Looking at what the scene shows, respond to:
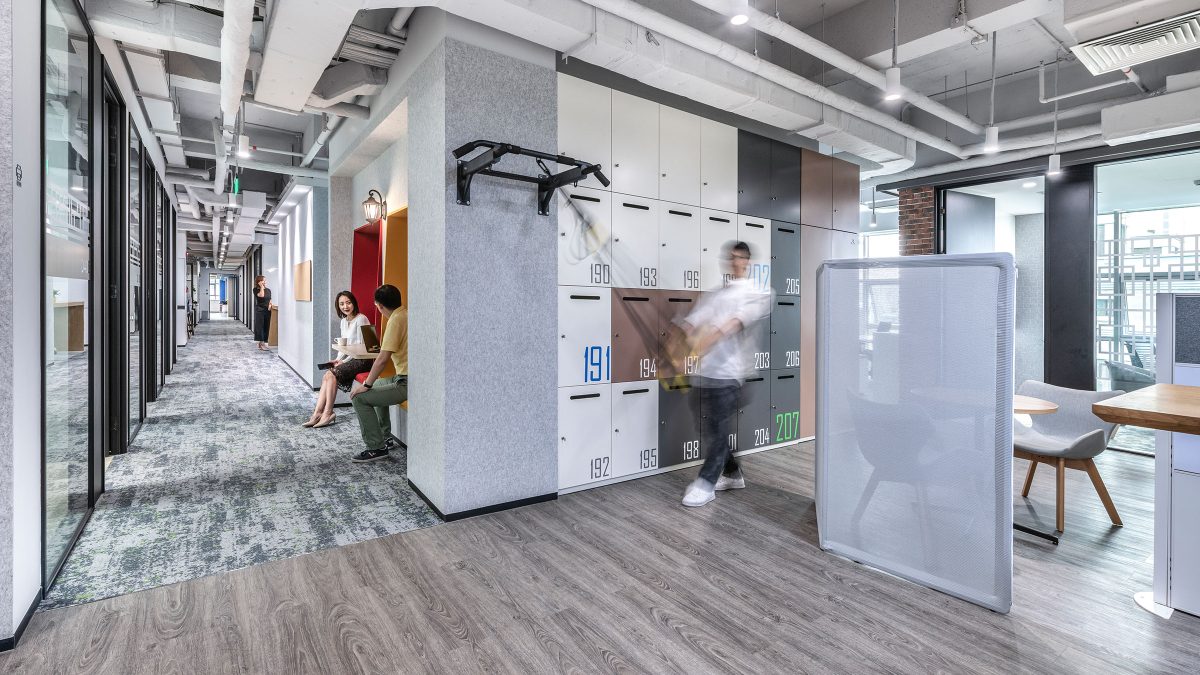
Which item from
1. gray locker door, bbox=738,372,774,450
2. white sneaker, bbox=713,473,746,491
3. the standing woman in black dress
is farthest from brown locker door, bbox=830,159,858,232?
the standing woman in black dress

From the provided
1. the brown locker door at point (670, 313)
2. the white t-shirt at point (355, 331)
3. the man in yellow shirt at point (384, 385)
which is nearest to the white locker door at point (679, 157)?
the brown locker door at point (670, 313)

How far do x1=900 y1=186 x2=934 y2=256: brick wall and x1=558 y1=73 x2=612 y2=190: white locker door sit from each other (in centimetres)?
433

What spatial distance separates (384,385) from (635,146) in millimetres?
2504

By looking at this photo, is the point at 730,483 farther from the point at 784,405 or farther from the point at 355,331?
the point at 355,331

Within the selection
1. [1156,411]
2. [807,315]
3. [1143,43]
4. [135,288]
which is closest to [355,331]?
[135,288]

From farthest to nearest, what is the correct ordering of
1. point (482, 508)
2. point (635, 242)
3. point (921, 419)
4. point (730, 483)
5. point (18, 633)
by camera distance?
point (635, 242)
point (730, 483)
point (482, 508)
point (921, 419)
point (18, 633)

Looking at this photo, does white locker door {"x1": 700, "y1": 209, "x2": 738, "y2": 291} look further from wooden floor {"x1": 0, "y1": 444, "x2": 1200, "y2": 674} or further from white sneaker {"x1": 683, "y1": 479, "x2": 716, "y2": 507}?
wooden floor {"x1": 0, "y1": 444, "x2": 1200, "y2": 674}

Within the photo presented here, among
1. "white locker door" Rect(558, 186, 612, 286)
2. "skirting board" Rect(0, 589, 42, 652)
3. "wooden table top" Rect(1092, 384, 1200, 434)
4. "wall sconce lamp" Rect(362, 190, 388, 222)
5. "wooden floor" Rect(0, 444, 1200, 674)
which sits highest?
"wall sconce lamp" Rect(362, 190, 388, 222)

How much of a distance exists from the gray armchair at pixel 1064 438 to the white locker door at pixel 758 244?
1875mm

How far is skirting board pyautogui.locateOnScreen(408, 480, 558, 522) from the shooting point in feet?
10.3

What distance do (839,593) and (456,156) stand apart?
271 cm

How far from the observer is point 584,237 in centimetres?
364

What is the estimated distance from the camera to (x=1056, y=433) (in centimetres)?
359

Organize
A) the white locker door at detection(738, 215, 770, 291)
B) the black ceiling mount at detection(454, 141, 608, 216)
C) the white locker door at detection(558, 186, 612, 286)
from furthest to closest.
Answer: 1. the white locker door at detection(738, 215, 770, 291)
2. the white locker door at detection(558, 186, 612, 286)
3. the black ceiling mount at detection(454, 141, 608, 216)
